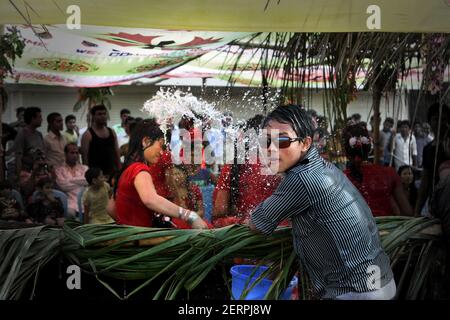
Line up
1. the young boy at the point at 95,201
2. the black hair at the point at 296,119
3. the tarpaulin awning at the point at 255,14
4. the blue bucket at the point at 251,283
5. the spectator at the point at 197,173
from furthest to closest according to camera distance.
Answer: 1. the young boy at the point at 95,201
2. the spectator at the point at 197,173
3. the tarpaulin awning at the point at 255,14
4. the blue bucket at the point at 251,283
5. the black hair at the point at 296,119

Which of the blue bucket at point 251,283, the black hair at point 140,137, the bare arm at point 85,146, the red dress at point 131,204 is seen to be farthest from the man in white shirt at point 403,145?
the blue bucket at point 251,283

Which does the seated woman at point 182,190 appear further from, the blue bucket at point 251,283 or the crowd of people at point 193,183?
the blue bucket at point 251,283

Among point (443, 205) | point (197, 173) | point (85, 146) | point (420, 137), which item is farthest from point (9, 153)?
point (420, 137)

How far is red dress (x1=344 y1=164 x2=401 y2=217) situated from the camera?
3.88m

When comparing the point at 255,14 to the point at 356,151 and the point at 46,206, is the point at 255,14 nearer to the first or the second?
the point at 356,151

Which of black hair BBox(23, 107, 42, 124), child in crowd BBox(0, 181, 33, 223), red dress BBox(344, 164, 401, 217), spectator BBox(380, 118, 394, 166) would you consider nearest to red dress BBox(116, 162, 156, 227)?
child in crowd BBox(0, 181, 33, 223)

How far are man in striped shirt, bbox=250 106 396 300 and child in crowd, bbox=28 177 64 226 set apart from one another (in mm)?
3260

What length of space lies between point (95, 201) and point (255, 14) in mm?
3155

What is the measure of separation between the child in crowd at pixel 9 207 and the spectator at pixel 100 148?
1985mm

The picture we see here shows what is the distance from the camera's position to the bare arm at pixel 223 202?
3355 millimetres

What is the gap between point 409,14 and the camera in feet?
8.64

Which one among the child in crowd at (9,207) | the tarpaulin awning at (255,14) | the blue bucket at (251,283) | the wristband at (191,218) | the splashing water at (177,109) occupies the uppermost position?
the tarpaulin awning at (255,14)

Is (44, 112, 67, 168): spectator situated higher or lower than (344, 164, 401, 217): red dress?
higher

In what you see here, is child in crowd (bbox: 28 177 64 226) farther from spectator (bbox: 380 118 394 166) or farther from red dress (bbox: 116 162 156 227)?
spectator (bbox: 380 118 394 166)
